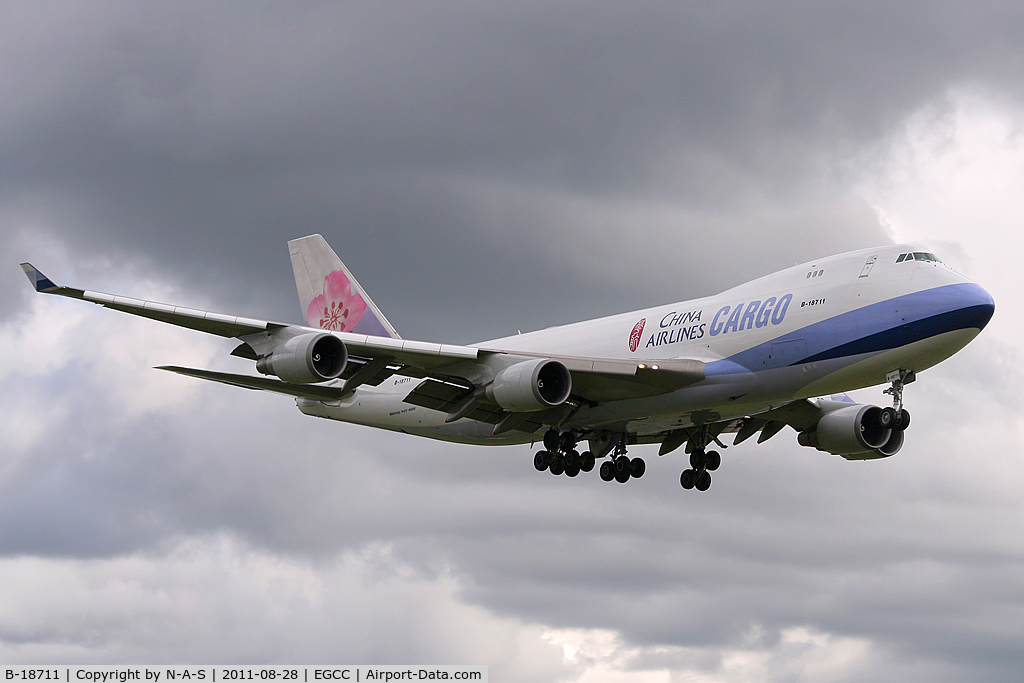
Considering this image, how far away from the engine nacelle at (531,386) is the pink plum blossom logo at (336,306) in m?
14.2

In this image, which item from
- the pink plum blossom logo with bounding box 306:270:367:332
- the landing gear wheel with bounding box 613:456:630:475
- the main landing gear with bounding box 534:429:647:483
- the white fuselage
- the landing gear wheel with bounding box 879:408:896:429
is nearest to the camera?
the white fuselage

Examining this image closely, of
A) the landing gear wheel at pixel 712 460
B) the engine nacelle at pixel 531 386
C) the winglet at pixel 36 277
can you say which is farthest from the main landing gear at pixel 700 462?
the winglet at pixel 36 277

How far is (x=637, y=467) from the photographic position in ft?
141

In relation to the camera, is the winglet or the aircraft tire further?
the aircraft tire

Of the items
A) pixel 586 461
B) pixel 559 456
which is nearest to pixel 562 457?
pixel 559 456

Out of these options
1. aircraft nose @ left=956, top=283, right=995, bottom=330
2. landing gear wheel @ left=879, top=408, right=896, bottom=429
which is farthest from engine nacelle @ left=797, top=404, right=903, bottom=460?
aircraft nose @ left=956, top=283, right=995, bottom=330

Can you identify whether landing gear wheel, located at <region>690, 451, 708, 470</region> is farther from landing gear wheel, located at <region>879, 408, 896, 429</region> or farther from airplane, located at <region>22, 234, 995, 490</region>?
landing gear wheel, located at <region>879, 408, 896, 429</region>

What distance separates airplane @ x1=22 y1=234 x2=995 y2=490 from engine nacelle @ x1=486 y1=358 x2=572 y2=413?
44 millimetres

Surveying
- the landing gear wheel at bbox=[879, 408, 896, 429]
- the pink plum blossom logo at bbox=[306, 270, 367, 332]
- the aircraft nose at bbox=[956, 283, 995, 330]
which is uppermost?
the pink plum blossom logo at bbox=[306, 270, 367, 332]

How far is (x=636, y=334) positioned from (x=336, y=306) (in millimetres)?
16673

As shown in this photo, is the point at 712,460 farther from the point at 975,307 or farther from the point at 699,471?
the point at 975,307

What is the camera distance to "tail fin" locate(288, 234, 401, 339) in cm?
4859

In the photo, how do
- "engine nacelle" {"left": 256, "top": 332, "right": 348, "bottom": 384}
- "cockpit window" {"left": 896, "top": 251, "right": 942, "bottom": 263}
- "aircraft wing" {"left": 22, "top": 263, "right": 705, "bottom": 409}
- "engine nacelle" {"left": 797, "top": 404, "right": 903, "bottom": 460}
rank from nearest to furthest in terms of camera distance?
1. "cockpit window" {"left": 896, "top": 251, "right": 942, "bottom": 263}
2. "engine nacelle" {"left": 256, "top": 332, "right": 348, "bottom": 384}
3. "aircraft wing" {"left": 22, "top": 263, "right": 705, "bottom": 409}
4. "engine nacelle" {"left": 797, "top": 404, "right": 903, "bottom": 460}

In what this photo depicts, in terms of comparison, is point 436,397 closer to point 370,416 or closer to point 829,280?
Answer: point 370,416
